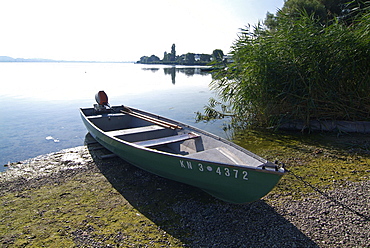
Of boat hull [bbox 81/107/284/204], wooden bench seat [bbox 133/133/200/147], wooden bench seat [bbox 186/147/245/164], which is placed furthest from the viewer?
wooden bench seat [bbox 133/133/200/147]

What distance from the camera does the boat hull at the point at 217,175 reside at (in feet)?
13.4

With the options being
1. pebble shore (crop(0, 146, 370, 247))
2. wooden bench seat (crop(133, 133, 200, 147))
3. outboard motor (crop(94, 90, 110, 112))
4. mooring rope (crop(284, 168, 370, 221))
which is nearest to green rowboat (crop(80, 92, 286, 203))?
wooden bench seat (crop(133, 133, 200, 147))

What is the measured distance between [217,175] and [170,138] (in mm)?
2491

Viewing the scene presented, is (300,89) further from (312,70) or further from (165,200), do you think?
(165,200)

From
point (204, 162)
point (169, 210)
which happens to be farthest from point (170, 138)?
point (204, 162)

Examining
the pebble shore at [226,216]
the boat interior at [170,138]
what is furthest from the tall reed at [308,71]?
the pebble shore at [226,216]

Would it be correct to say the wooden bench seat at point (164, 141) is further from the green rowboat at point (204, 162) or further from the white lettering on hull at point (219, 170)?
the white lettering on hull at point (219, 170)

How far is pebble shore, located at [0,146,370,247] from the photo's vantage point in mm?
3959

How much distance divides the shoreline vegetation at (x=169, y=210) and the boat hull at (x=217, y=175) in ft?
1.24

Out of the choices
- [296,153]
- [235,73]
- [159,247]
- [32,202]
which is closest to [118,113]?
[235,73]

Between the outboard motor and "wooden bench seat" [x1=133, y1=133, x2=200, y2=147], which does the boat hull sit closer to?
"wooden bench seat" [x1=133, y1=133, x2=200, y2=147]

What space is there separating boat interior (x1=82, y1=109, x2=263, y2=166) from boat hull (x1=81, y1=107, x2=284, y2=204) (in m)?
0.35

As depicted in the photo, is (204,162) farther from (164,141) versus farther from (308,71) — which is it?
(308,71)

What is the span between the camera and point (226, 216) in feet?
15.0
